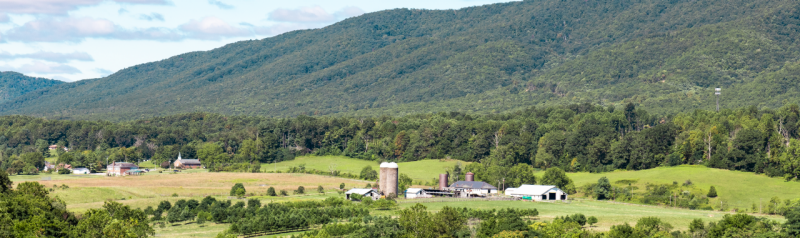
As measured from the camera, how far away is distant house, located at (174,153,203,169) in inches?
5517

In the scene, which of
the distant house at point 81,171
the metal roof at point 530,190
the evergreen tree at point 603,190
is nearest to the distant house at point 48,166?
the distant house at point 81,171

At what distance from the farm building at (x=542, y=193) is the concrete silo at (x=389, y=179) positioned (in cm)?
1423

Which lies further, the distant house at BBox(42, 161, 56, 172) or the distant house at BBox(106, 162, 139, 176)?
the distant house at BBox(42, 161, 56, 172)

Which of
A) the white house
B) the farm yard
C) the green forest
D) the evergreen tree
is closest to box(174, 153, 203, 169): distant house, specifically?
the green forest

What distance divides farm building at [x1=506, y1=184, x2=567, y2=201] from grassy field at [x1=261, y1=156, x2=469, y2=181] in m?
24.4

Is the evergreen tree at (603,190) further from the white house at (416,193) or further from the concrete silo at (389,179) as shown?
the concrete silo at (389,179)

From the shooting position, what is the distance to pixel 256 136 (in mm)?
159250

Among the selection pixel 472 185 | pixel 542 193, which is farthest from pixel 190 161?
pixel 542 193

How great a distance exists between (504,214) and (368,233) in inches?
538

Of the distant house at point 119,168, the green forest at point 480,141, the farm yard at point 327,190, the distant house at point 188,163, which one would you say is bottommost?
the farm yard at point 327,190

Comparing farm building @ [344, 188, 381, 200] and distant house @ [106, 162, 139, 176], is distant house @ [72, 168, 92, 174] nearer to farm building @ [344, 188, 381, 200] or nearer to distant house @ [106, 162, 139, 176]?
distant house @ [106, 162, 139, 176]

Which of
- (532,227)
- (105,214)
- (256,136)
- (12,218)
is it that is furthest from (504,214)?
(256,136)

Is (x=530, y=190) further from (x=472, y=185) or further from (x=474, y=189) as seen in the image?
(x=472, y=185)

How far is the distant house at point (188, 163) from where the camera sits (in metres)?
140
